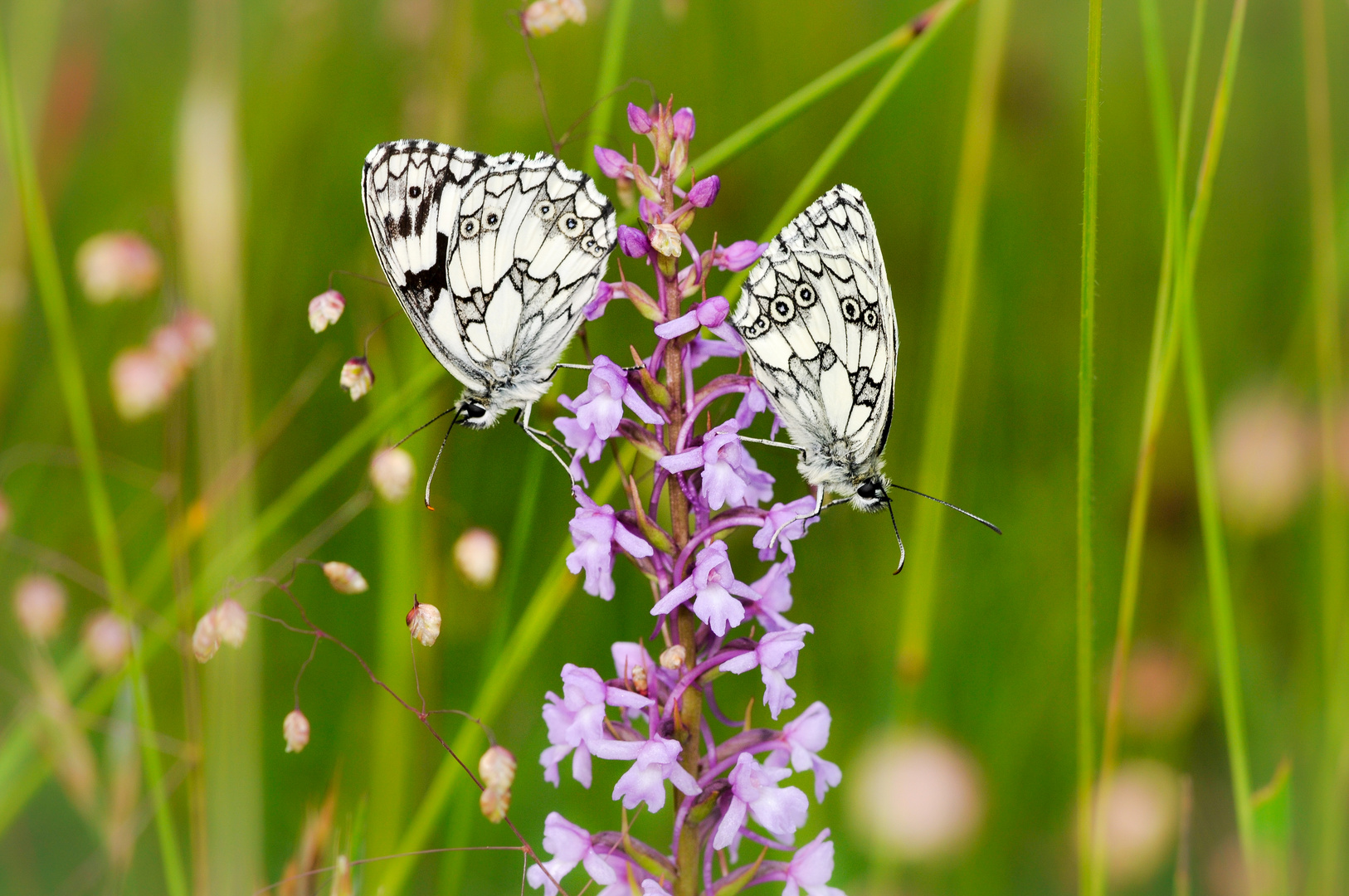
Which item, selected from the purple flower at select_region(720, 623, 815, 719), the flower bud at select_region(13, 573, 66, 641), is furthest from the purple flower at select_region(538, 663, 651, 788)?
the flower bud at select_region(13, 573, 66, 641)

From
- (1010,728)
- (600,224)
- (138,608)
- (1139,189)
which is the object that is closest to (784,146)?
(1139,189)

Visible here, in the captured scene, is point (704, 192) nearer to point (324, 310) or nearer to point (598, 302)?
point (598, 302)

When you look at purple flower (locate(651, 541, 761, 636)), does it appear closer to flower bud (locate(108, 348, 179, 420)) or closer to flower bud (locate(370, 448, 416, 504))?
flower bud (locate(370, 448, 416, 504))

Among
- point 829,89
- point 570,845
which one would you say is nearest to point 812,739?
point 570,845

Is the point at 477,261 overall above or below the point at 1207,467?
above

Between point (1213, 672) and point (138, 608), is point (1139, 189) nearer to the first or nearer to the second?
point (1213, 672)

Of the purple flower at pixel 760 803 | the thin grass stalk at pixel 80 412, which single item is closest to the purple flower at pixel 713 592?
the purple flower at pixel 760 803
